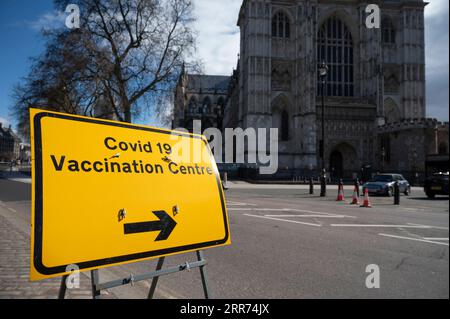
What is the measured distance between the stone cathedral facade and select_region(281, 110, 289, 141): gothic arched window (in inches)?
5.4

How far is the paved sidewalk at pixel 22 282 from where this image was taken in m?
3.14

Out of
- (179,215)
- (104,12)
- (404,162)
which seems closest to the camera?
(179,215)

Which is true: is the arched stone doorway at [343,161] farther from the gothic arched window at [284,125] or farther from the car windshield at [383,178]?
the car windshield at [383,178]

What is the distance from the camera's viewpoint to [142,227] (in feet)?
7.28

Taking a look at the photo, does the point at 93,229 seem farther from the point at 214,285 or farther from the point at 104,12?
the point at 104,12

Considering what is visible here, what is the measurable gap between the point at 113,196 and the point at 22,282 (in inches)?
90.3

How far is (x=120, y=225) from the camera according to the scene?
83.7 inches

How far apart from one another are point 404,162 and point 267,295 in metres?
37.8

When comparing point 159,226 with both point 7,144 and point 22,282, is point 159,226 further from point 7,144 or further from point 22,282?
point 7,144

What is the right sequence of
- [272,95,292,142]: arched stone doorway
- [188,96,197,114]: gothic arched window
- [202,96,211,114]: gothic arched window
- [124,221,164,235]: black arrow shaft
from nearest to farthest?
[124,221,164,235]: black arrow shaft
[272,95,292,142]: arched stone doorway
[202,96,211,114]: gothic arched window
[188,96,197,114]: gothic arched window

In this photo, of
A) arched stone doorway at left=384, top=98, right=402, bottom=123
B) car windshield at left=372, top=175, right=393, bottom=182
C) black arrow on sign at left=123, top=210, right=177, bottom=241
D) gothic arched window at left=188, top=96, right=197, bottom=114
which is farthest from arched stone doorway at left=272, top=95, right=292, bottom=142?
gothic arched window at left=188, top=96, right=197, bottom=114

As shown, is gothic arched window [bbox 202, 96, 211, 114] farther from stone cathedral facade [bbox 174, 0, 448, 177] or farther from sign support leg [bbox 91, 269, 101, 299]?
sign support leg [bbox 91, 269, 101, 299]

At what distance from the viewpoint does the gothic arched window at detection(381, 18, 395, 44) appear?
43156 millimetres
